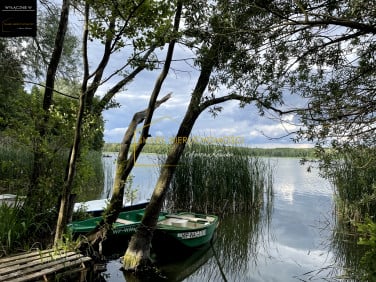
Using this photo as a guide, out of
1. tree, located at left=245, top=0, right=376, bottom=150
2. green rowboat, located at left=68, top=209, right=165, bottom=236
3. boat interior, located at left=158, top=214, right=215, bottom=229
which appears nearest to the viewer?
tree, located at left=245, top=0, right=376, bottom=150

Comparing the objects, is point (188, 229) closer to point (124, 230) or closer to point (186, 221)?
point (186, 221)

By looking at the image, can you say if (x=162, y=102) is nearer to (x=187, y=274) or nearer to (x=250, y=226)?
(x=187, y=274)

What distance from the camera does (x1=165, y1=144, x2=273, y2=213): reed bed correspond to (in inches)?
314

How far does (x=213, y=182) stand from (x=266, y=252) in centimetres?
232

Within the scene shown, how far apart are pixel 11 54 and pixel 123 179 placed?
582cm

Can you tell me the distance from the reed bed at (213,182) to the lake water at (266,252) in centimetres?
43

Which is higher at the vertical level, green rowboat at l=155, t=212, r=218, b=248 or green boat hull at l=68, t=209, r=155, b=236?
green boat hull at l=68, t=209, r=155, b=236

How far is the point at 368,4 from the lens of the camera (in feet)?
7.36

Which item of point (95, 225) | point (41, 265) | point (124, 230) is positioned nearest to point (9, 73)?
point (95, 225)

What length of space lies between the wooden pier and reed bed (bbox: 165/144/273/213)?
439cm

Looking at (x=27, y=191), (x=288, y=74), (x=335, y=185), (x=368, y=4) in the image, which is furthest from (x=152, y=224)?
(x=335, y=185)

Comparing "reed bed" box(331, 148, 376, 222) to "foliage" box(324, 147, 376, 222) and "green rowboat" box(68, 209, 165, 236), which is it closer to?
"foliage" box(324, 147, 376, 222)

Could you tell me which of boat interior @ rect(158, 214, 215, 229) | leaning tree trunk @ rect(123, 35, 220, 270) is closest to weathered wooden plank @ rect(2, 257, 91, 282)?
leaning tree trunk @ rect(123, 35, 220, 270)

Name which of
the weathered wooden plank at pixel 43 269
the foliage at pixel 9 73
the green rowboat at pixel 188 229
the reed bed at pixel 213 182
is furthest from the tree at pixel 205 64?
the reed bed at pixel 213 182
